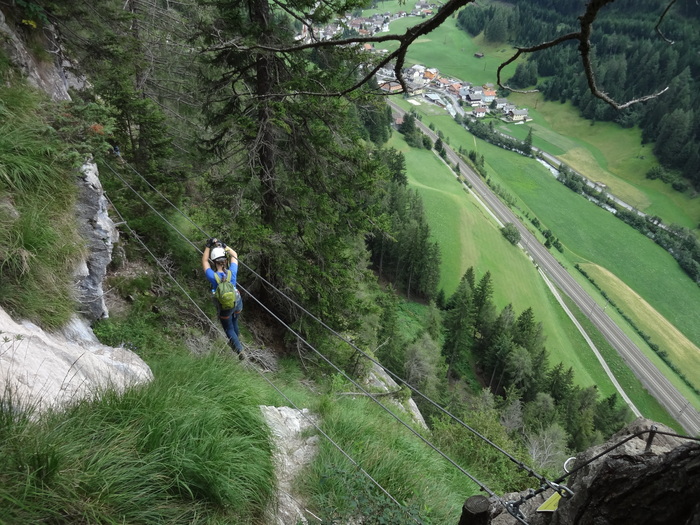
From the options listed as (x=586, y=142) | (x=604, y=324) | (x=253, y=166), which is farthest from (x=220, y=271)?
(x=586, y=142)

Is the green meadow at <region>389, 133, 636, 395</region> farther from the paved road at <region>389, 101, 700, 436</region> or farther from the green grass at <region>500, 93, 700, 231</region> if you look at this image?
the green grass at <region>500, 93, 700, 231</region>

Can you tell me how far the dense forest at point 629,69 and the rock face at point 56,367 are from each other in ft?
443

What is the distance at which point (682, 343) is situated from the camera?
246 feet

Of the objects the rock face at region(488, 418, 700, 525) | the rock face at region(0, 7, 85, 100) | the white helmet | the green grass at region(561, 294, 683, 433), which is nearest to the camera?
the rock face at region(488, 418, 700, 525)

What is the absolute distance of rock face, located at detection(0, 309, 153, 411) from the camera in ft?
11.8

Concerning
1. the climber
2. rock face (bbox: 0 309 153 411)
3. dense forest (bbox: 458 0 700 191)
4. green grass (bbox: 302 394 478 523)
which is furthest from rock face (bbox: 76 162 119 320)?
dense forest (bbox: 458 0 700 191)

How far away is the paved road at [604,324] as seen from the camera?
59656 millimetres

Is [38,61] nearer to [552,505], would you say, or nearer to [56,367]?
[56,367]

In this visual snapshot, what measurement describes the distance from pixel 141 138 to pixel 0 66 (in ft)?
9.44

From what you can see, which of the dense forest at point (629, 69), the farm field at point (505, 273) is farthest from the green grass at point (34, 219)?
the dense forest at point (629, 69)

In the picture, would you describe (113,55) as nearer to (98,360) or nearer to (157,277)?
(157,277)

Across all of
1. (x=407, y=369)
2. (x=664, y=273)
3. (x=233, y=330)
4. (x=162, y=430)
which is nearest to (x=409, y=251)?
(x=407, y=369)

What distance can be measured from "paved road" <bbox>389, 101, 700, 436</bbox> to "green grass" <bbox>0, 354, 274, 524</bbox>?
215 ft

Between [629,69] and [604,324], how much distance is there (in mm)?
128041
